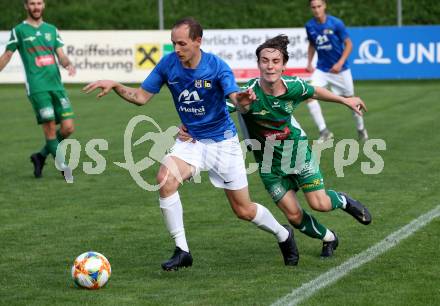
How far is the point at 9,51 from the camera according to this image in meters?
13.4

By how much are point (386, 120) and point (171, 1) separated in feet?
70.2

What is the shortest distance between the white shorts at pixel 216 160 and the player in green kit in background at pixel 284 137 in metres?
0.13

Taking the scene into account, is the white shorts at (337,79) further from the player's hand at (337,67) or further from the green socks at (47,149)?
the green socks at (47,149)

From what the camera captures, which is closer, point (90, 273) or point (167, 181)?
point (90, 273)

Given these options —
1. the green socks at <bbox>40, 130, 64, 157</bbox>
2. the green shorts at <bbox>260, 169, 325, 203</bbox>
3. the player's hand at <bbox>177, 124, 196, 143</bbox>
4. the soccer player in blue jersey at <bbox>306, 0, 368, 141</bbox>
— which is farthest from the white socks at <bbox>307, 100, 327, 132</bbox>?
the player's hand at <bbox>177, 124, 196, 143</bbox>

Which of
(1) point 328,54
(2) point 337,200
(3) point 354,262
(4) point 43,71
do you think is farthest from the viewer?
(1) point 328,54

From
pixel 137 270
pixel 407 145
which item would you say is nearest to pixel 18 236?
pixel 137 270

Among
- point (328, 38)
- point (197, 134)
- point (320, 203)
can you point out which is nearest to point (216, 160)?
point (197, 134)

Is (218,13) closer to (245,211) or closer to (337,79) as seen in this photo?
(337,79)

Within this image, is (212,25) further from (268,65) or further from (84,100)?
(268,65)

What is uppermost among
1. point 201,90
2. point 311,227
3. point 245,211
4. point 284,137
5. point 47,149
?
point 201,90

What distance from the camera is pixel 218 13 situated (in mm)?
38875

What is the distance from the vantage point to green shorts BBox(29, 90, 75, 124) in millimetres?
13477

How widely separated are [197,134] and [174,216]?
687 mm
